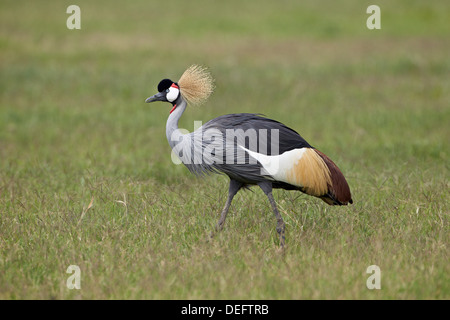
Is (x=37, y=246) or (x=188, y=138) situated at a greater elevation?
(x=188, y=138)

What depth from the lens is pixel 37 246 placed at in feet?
15.4

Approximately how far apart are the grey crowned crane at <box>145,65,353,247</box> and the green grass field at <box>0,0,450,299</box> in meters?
0.43

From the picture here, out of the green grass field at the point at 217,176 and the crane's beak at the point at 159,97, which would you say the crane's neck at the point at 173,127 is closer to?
the crane's beak at the point at 159,97

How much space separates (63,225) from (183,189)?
1666 mm

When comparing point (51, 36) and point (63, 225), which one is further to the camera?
point (51, 36)

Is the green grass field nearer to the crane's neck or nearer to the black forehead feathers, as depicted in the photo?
the crane's neck

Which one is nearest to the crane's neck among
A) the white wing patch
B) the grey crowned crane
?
the grey crowned crane

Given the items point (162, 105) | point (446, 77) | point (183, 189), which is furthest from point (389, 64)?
point (183, 189)

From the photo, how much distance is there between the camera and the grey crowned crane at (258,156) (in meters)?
4.78

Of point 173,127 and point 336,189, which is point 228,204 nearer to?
point 173,127

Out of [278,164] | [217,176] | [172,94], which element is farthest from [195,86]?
[217,176]

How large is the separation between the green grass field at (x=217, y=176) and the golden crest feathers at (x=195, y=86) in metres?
1.08

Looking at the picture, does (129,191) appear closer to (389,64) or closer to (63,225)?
(63,225)

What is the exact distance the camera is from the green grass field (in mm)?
4281
